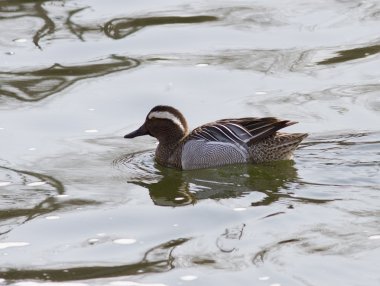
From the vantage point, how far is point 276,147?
1170cm

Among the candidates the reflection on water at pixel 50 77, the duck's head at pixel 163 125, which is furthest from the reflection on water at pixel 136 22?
the duck's head at pixel 163 125

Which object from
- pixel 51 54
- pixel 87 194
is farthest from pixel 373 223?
pixel 51 54

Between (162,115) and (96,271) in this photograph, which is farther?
(162,115)

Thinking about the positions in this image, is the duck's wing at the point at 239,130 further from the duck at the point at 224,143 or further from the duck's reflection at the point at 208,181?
the duck's reflection at the point at 208,181

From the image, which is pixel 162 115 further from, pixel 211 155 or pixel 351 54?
pixel 351 54

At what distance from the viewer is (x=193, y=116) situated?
12.8 m

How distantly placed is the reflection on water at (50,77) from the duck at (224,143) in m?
1.98

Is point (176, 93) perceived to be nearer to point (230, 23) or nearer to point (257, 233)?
point (230, 23)

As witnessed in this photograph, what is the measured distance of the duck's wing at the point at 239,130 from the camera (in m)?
11.8

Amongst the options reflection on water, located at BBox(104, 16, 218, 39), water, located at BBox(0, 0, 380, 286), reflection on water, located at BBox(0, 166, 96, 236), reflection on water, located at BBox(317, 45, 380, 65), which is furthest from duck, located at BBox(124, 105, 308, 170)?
reflection on water, located at BBox(104, 16, 218, 39)

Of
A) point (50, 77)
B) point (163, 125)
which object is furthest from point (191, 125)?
point (50, 77)

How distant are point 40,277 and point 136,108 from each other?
4.48m

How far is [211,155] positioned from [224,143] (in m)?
0.18

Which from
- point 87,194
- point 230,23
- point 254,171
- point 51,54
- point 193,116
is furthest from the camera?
point 230,23
